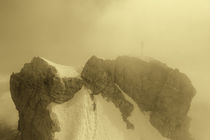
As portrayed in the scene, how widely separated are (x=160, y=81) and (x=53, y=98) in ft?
72.4

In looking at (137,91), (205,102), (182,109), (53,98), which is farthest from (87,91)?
(205,102)

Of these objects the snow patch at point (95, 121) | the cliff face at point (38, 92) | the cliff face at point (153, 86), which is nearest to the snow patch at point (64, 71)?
the cliff face at point (38, 92)

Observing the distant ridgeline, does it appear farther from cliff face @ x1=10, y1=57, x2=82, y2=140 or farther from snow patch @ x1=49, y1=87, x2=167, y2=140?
snow patch @ x1=49, y1=87, x2=167, y2=140

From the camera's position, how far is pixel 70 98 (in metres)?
42.9

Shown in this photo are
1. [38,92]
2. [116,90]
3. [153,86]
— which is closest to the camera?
[38,92]

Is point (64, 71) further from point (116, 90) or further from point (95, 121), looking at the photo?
point (95, 121)

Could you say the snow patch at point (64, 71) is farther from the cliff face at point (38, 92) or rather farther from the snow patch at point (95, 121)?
the snow patch at point (95, 121)

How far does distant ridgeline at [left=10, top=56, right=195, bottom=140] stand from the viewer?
41.2 meters

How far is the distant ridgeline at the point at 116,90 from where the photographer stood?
4122cm

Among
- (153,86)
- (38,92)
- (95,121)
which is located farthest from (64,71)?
(153,86)

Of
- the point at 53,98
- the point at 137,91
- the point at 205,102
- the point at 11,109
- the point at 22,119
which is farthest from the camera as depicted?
the point at 11,109

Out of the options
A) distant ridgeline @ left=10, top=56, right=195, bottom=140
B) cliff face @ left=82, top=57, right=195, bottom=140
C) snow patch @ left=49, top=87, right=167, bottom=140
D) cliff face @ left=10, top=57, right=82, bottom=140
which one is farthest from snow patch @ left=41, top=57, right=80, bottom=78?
snow patch @ left=49, top=87, right=167, bottom=140

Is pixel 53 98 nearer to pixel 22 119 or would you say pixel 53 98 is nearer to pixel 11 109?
pixel 22 119

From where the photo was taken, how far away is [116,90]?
154ft
